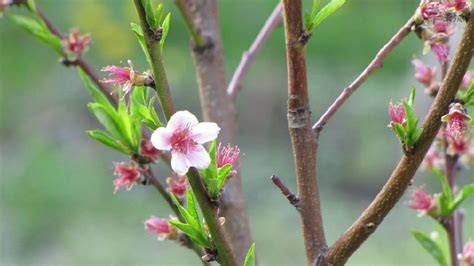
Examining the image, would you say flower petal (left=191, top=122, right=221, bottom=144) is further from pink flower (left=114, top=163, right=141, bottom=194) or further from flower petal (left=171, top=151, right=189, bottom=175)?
pink flower (left=114, top=163, right=141, bottom=194)

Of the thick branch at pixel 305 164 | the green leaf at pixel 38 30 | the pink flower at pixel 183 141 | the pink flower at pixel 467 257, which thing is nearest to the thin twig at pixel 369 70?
the thick branch at pixel 305 164

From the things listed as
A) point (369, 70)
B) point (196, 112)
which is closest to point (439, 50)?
point (369, 70)

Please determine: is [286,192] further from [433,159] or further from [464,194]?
[433,159]

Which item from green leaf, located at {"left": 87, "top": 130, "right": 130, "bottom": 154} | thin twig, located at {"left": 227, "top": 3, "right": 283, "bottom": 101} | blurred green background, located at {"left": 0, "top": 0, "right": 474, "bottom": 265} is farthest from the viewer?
blurred green background, located at {"left": 0, "top": 0, "right": 474, "bottom": 265}

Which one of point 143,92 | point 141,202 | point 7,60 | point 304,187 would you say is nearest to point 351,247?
point 304,187

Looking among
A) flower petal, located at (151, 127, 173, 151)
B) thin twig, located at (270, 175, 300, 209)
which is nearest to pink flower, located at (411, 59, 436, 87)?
thin twig, located at (270, 175, 300, 209)

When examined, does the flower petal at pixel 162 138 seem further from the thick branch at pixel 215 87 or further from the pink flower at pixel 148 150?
the thick branch at pixel 215 87

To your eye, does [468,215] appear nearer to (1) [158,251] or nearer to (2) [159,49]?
(1) [158,251]
